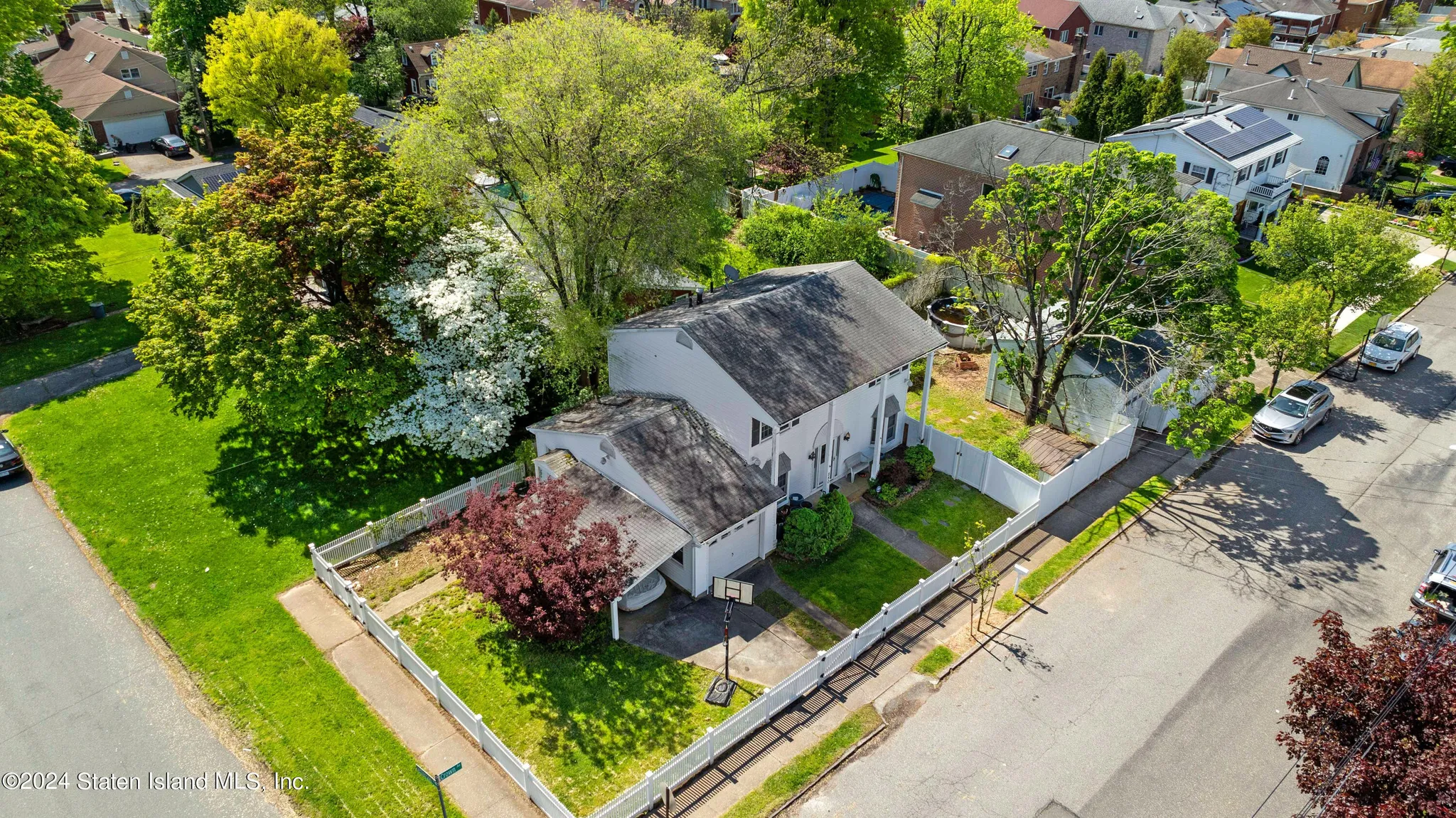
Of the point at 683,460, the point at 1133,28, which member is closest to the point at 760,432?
the point at 683,460

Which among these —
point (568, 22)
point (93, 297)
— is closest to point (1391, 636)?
point (568, 22)

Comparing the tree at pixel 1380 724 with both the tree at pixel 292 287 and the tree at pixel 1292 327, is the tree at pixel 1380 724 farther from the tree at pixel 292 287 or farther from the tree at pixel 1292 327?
the tree at pixel 292 287

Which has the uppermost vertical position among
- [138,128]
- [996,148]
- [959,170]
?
[996,148]

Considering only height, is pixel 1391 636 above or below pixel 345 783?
above

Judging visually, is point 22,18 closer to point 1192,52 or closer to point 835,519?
point 835,519

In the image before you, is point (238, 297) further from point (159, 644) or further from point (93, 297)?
point (93, 297)

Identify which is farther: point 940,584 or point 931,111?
point 931,111

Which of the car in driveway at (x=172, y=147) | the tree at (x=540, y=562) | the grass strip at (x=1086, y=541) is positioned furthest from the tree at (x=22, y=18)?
the grass strip at (x=1086, y=541)
